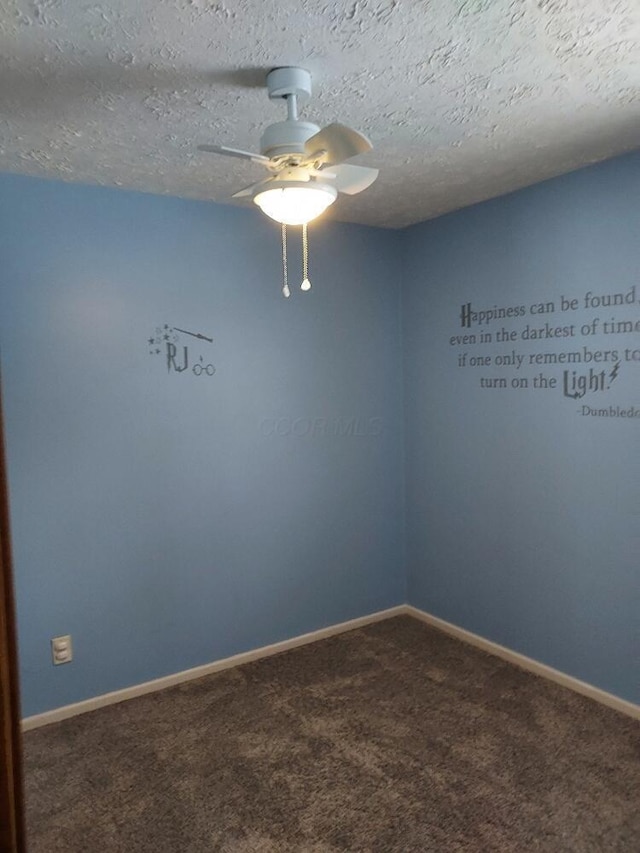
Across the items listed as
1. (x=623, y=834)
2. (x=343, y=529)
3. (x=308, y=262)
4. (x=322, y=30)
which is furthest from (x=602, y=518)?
(x=322, y=30)

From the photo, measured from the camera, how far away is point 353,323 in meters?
3.45

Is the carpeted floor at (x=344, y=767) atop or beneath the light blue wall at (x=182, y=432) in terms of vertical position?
beneath

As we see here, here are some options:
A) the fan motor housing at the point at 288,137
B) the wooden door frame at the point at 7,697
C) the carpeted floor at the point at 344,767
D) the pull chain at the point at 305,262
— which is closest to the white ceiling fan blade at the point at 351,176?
the fan motor housing at the point at 288,137

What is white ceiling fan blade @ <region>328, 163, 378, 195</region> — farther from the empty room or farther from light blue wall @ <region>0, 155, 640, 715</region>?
light blue wall @ <region>0, 155, 640, 715</region>

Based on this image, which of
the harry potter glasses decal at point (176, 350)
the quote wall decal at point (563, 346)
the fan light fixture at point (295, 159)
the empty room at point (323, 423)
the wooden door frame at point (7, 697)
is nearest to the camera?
the wooden door frame at point (7, 697)

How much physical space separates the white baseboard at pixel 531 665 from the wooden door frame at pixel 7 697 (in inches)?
94.7

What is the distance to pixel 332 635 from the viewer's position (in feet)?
11.3

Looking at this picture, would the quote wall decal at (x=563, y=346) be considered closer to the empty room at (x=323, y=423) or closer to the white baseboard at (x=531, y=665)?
the empty room at (x=323, y=423)

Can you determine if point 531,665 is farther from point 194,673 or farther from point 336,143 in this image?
point 336,143

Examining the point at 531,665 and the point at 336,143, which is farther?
the point at 531,665

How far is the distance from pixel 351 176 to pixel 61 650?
7.56ft

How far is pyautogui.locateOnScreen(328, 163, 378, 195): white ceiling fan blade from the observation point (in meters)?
1.77

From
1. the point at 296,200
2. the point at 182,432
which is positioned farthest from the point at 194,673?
the point at 296,200

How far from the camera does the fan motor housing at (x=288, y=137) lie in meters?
1.64
